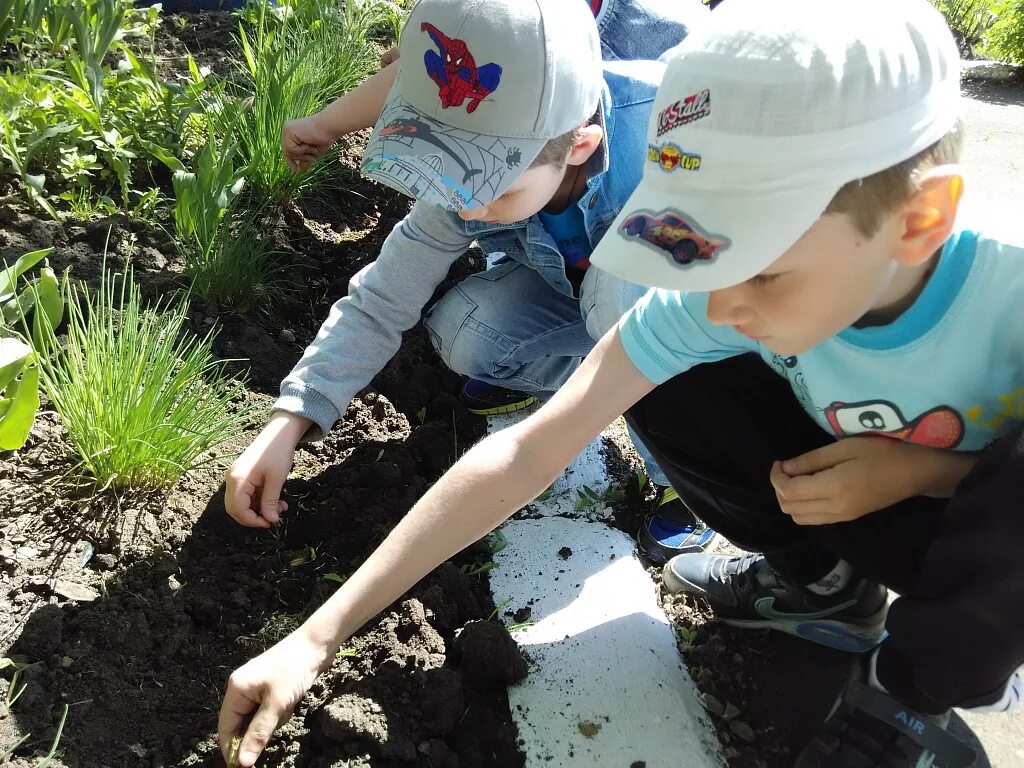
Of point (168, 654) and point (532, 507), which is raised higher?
point (168, 654)

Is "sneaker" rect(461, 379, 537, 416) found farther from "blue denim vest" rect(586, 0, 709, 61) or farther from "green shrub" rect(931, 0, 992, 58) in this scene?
"green shrub" rect(931, 0, 992, 58)

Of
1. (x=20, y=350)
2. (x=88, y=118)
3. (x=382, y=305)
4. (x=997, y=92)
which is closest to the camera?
(x=20, y=350)

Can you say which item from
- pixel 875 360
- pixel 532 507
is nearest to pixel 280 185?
pixel 532 507

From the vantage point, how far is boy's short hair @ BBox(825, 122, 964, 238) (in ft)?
2.94

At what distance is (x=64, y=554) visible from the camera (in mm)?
1473

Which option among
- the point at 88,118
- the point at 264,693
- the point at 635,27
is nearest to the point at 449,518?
the point at 264,693

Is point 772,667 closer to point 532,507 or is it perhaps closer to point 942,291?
point 532,507

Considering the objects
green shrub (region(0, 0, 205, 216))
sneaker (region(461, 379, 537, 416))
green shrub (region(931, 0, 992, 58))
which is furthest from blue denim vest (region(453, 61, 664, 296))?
green shrub (region(931, 0, 992, 58))

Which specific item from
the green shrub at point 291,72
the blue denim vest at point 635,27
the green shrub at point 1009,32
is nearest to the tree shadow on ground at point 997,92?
the green shrub at point 1009,32

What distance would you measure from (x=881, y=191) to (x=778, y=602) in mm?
936

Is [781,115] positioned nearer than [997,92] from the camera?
Yes

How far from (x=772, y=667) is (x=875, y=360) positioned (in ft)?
2.27

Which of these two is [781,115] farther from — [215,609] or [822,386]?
[215,609]

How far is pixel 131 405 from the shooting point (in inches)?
59.2
